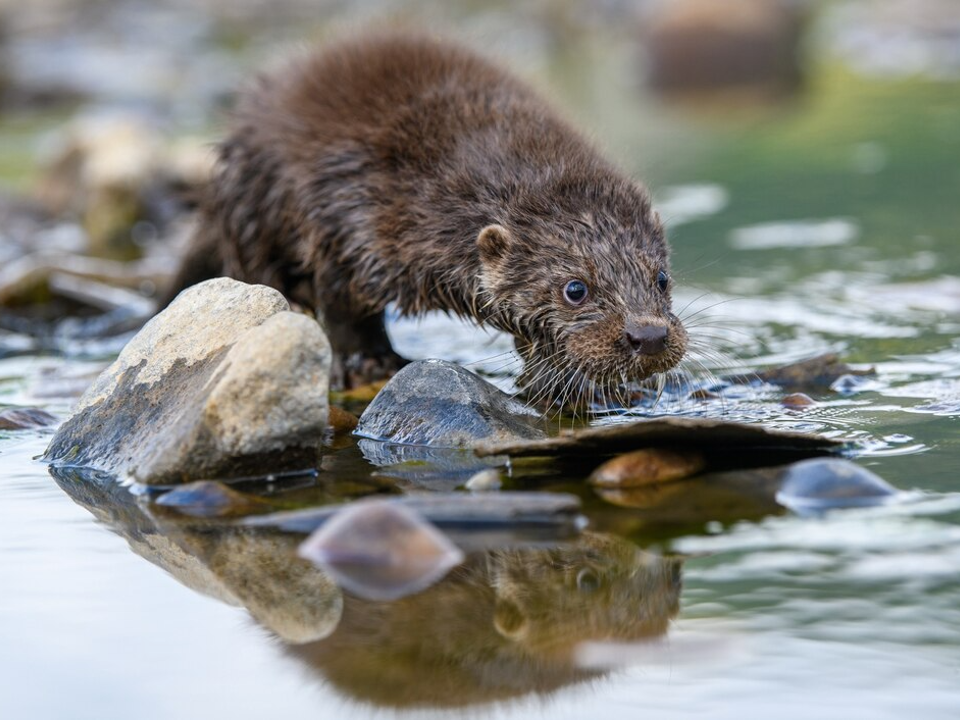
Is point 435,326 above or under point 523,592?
above

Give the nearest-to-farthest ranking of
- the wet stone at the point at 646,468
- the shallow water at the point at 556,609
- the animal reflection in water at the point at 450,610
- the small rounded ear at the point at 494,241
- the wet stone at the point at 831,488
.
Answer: the shallow water at the point at 556,609 < the animal reflection in water at the point at 450,610 < the wet stone at the point at 831,488 < the wet stone at the point at 646,468 < the small rounded ear at the point at 494,241

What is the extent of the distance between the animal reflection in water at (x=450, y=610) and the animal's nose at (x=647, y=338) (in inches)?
56.0

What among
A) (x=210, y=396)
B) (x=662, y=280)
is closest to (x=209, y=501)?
(x=210, y=396)

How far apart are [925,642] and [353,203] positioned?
3912 millimetres

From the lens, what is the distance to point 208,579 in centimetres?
420

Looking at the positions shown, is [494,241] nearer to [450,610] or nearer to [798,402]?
[798,402]

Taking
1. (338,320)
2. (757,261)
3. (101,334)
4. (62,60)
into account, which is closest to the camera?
(338,320)

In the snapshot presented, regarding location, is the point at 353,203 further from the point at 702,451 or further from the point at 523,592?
the point at 523,592

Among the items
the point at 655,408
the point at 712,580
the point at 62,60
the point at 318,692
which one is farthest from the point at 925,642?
the point at 62,60

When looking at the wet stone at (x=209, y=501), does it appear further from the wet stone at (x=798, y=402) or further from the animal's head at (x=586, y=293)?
the wet stone at (x=798, y=402)

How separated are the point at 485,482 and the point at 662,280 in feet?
5.05

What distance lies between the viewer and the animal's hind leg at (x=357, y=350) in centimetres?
709

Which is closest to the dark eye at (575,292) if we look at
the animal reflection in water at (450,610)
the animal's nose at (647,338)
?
the animal's nose at (647,338)

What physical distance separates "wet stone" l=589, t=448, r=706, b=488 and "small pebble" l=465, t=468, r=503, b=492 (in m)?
0.35
